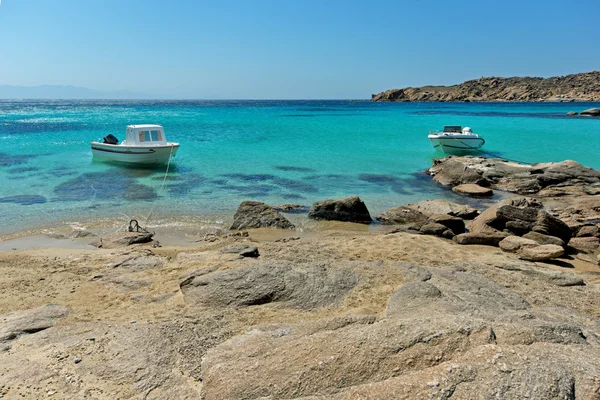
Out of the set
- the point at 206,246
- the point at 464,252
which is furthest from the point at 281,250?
the point at 464,252

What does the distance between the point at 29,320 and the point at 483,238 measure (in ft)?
30.9

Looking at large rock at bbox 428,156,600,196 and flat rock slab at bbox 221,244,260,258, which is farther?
large rock at bbox 428,156,600,196

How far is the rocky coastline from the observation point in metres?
3.62

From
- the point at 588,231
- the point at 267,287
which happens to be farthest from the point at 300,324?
the point at 588,231

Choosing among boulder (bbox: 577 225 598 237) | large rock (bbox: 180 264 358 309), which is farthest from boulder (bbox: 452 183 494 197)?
large rock (bbox: 180 264 358 309)

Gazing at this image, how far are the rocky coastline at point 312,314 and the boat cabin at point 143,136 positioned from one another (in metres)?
12.8

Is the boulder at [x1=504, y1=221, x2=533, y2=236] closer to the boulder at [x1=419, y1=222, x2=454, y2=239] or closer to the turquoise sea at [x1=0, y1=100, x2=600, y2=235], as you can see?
the boulder at [x1=419, y1=222, x2=454, y2=239]

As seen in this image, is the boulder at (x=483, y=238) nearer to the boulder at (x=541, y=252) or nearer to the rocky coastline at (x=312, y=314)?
the rocky coastline at (x=312, y=314)

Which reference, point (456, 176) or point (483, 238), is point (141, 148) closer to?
point (456, 176)

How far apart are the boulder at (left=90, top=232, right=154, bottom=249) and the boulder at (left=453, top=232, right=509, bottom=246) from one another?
7.93 metres

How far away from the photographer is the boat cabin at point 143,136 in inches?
910

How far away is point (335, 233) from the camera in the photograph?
1176 centimetres

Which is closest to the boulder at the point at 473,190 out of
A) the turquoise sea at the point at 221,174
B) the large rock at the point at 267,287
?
the turquoise sea at the point at 221,174

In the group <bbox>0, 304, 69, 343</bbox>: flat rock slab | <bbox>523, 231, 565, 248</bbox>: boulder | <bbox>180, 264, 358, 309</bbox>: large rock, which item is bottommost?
<bbox>523, 231, 565, 248</bbox>: boulder
